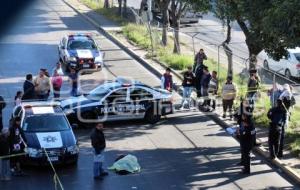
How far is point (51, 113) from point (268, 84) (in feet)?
41.7

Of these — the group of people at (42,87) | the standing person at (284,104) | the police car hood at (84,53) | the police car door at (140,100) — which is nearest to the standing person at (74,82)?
the group of people at (42,87)

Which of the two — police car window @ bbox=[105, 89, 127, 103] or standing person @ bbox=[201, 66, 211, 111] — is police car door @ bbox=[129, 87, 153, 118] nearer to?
police car window @ bbox=[105, 89, 127, 103]

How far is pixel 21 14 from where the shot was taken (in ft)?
8.14

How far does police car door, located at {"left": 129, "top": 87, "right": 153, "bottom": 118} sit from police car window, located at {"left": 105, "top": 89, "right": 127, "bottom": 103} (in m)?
0.26

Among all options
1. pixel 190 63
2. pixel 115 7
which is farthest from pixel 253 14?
pixel 115 7

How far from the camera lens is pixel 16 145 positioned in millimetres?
11898

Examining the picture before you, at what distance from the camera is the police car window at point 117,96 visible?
16938 mm

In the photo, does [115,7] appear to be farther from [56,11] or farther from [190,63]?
[190,63]

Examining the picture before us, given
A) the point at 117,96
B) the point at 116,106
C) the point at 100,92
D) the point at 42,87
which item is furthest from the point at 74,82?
the point at 116,106

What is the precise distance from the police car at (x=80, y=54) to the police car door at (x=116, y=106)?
7695mm

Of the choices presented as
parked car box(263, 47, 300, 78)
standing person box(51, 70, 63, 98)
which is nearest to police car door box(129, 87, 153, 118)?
standing person box(51, 70, 63, 98)

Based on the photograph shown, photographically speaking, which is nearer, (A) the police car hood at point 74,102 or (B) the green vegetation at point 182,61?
(B) the green vegetation at point 182,61

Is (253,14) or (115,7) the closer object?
(253,14)

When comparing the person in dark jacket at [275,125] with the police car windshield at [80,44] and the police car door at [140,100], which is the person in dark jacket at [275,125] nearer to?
the police car door at [140,100]
